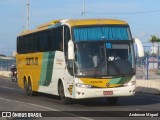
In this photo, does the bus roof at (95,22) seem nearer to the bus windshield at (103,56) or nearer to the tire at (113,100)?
the bus windshield at (103,56)

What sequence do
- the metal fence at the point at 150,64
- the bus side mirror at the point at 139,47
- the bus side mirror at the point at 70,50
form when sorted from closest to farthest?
the bus side mirror at the point at 70,50 < the bus side mirror at the point at 139,47 < the metal fence at the point at 150,64

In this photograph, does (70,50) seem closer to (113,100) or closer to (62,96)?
(62,96)

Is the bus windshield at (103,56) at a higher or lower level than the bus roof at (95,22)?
lower

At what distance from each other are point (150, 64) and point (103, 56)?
17.7m

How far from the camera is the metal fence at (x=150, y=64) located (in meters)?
36.3

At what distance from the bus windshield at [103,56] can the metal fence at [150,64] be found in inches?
618

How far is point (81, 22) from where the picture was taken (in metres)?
20.7

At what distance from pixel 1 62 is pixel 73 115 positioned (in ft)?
194

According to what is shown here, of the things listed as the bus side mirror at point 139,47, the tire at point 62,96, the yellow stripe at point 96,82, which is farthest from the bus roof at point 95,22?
the tire at point 62,96

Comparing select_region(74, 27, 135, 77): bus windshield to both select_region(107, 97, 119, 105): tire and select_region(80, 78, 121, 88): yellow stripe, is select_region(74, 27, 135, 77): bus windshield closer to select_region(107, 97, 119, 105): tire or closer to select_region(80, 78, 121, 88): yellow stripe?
select_region(80, 78, 121, 88): yellow stripe

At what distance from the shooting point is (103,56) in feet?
65.4

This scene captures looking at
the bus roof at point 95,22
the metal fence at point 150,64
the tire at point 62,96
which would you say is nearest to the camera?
the bus roof at point 95,22

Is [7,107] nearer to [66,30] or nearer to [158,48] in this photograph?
[66,30]

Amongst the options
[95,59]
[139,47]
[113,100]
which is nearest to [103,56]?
[95,59]
